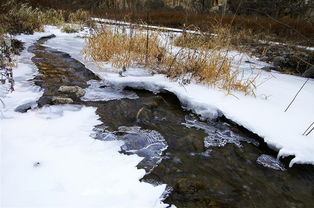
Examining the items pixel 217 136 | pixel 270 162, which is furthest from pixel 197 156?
pixel 270 162

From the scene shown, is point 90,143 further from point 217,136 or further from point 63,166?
point 217,136

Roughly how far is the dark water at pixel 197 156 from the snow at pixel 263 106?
10 cm

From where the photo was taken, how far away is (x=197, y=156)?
221 cm

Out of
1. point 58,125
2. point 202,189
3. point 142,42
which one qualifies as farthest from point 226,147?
point 142,42

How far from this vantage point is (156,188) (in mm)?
Answer: 1744

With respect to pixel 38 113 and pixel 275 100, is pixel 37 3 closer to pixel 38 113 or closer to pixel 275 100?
pixel 38 113

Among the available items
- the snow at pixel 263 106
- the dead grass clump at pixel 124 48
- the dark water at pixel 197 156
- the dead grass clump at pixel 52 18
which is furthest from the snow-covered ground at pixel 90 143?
the dead grass clump at pixel 52 18

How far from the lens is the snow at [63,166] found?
4.97 ft

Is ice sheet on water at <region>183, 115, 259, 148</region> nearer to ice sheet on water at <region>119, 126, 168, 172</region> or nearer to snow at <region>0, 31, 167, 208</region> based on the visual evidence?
ice sheet on water at <region>119, 126, 168, 172</region>

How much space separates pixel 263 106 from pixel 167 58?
1739 millimetres

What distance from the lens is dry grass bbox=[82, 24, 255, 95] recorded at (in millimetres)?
3461

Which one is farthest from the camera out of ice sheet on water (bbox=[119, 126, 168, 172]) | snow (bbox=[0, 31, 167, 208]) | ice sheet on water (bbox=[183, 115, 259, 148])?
ice sheet on water (bbox=[183, 115, 259, 148])

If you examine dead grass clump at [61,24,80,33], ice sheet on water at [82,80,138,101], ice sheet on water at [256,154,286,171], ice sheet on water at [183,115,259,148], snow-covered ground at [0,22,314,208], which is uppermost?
snow-covered ground at [0,22,314,208]

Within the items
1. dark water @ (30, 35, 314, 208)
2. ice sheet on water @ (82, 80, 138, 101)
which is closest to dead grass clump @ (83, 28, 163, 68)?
ice sheet on water @ (82, 80, 138, 101)
